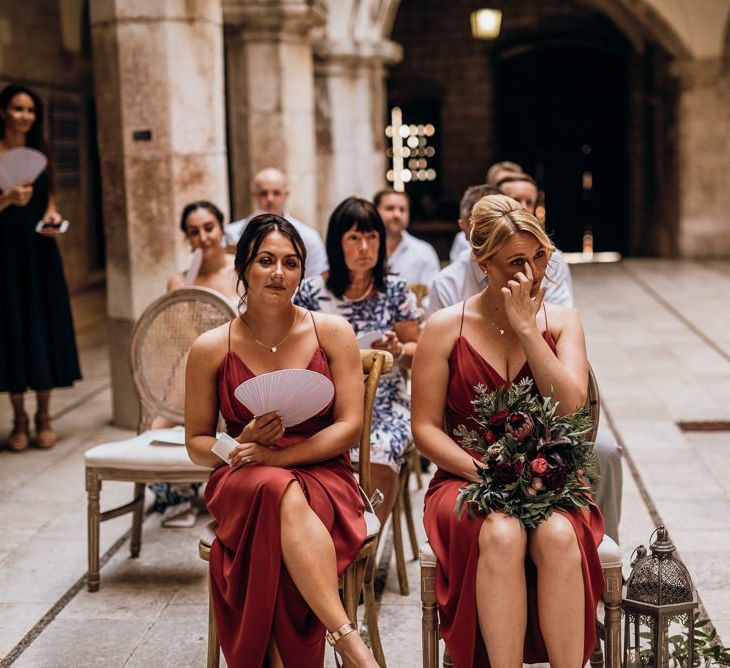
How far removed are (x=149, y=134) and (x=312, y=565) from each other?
4.02 m

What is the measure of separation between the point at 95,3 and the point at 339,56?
18.6 feet

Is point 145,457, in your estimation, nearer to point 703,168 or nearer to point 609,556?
point 609,556

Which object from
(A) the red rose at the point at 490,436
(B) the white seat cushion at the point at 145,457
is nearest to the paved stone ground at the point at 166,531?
(B) the white seat cushion at the point at 145,457

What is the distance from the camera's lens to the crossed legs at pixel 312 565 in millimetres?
2959

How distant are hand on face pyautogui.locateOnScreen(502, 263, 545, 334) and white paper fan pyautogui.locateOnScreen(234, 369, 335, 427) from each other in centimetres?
50

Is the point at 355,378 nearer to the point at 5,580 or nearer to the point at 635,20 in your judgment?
the point at 5,580

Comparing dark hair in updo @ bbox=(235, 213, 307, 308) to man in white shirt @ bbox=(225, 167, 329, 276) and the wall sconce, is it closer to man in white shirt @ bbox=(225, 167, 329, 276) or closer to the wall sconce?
man in white shirt @ bbox=(225, 167, 329, 276)

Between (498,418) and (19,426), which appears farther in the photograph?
(19,426)

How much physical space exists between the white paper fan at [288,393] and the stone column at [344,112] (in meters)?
9.01

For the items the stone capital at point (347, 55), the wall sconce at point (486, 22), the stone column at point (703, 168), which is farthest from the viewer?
the stone column at point (703, 168)

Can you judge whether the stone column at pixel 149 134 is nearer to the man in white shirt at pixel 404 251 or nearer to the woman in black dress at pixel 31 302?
the woman in black dress at pixel 31 302

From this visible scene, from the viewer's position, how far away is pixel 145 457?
4117mm

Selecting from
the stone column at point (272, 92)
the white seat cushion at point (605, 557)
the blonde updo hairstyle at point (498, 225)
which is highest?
the stone column at point (272, 92)

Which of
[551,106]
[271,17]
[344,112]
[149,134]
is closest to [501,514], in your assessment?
[149,134]
